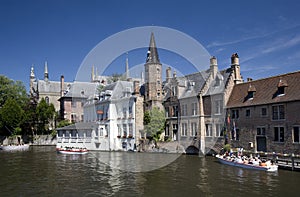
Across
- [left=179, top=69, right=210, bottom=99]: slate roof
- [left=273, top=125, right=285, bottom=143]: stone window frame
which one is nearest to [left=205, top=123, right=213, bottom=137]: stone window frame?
[left=179, top=69, right=210, bottom=99]: slate roof

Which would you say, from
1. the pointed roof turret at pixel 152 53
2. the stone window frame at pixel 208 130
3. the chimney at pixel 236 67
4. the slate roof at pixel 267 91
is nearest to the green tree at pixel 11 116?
the pointed roof turret at pixel 152 53

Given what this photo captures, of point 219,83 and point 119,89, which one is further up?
point 119,89

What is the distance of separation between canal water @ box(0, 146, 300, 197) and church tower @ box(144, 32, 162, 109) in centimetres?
2323

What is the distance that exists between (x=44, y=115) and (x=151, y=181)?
62.7 meters

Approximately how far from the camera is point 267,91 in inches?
1561

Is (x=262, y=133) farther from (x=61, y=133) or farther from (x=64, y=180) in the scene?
(x=61, y=133)

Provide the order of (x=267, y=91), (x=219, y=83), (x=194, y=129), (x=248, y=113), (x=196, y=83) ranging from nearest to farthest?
(x=267, y=91) → (x=248, y=113) → (x=219, y=83) → (x=194, y=129) → (x=196, y=83)

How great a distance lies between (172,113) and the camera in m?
54.7

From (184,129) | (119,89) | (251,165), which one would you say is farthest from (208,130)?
(119,89)

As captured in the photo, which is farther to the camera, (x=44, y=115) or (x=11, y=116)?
(x=44, y=115)

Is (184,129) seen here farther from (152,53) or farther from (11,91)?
(11,91)

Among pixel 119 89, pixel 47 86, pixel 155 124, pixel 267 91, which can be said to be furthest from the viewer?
pixel 47 86

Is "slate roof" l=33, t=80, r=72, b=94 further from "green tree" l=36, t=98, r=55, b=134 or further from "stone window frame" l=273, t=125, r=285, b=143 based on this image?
"stone window frame" l=273, t=125, r=285, b=143

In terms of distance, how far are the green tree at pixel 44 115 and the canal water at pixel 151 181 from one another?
157 feet
